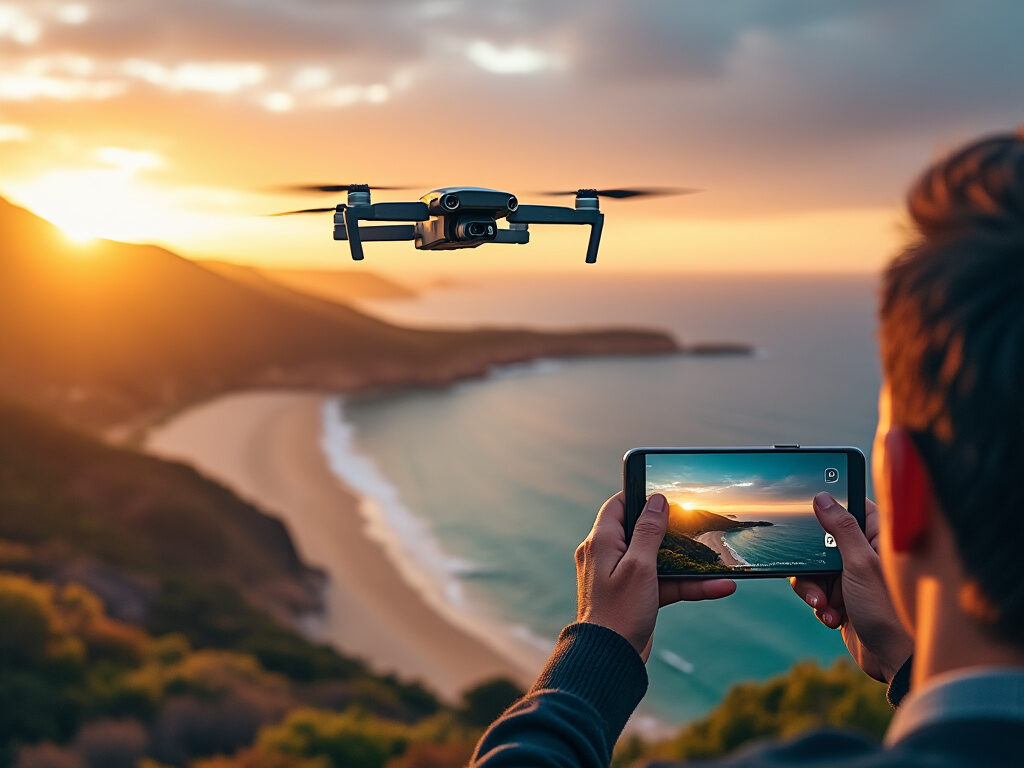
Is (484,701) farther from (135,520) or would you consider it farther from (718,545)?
(718,545)

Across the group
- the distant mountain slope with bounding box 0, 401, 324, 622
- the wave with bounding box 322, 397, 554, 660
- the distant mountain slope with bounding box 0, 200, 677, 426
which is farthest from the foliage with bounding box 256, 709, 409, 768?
the distant mountain slope with bounding box 0, 200, 677, 426

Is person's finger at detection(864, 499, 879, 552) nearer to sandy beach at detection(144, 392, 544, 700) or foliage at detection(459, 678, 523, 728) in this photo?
foliage at detection(459, 678, 523, 728)

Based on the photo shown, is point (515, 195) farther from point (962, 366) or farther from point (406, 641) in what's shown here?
point (406, 641)

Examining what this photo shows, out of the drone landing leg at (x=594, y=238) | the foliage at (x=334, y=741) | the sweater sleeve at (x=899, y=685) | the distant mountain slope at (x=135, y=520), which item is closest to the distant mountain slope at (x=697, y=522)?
the sweater sleeve at (x=899, y=685)

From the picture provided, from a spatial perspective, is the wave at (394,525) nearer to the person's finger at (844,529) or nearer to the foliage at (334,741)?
the foliage at (334,741)

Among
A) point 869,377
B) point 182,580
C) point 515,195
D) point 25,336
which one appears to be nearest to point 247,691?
point 182,580

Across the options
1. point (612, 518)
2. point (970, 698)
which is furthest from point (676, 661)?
point (970, 698)
